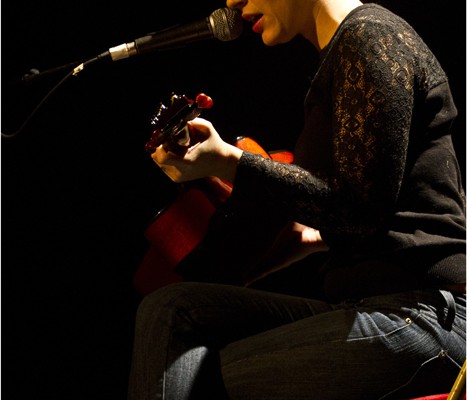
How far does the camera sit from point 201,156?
3.55 feet

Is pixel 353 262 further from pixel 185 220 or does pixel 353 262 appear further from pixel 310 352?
pixel 185 220

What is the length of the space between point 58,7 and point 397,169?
136cm

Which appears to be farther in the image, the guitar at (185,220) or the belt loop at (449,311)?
the guitar at (185,220)

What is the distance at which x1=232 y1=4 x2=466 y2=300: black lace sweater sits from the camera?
950mm

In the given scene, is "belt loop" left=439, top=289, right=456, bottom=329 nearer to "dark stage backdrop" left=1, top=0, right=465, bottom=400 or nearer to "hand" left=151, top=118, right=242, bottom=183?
"hand" left=151, top=118, right=242, bottom=183

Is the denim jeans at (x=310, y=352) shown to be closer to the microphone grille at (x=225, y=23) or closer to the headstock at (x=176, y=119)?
the headstock at (x=176, y=119)

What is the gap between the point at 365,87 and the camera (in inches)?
37.5

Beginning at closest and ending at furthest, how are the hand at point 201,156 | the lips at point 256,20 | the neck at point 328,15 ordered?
the hand at point 201,156 < the neck at point 328,15 < the lips at point 256,20

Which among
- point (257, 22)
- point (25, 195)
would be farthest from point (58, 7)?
point (257, 22)

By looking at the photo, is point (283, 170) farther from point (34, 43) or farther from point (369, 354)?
point (34, 43)

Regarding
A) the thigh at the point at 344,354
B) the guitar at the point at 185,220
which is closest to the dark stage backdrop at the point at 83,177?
the guitar at the point at 185,220

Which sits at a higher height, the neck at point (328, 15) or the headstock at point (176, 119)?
the neck at point (328, 15)

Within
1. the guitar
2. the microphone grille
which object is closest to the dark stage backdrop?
the guitar

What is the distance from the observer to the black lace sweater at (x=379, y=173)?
95 centimetres
